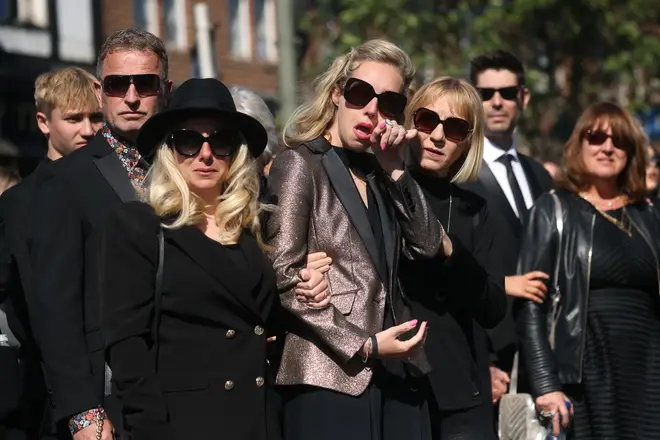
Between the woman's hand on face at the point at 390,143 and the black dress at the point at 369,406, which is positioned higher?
the woman's hand on face at the point at 390,143

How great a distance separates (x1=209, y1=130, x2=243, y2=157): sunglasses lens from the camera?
15.8 feet

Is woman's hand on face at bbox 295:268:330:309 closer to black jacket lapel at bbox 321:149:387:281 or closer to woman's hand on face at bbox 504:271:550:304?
black jacket lapel at bbox 321:149:387:281

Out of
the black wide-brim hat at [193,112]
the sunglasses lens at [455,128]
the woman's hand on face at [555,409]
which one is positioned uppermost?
the black wide-brim hat at [193,112]

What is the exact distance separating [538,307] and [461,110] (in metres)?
1.06

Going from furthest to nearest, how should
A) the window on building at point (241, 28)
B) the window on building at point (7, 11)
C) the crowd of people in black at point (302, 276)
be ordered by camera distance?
the window on building at point (241, 28) < the window on building at point (7, 11) < the crowd of people in black at point (302, 276)

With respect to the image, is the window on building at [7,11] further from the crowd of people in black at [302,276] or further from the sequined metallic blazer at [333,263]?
the sequined metallic blazer at [333,263]

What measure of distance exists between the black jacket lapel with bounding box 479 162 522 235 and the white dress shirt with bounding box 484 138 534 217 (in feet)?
0.20

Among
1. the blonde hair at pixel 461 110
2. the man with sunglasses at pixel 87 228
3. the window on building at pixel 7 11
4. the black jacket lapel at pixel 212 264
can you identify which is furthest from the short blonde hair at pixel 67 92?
the window on building at pixel 7 11

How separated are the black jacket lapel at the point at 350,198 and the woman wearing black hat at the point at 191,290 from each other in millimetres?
339

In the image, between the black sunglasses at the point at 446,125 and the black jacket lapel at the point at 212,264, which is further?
the black sunglasses at the point at 446,125

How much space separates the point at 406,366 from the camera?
16.8ft

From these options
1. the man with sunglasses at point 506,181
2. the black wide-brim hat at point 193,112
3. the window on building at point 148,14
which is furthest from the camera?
the window on building at point 148,14

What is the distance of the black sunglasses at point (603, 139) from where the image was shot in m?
6.57

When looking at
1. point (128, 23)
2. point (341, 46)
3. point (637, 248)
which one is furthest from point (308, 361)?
point (128, 23)
